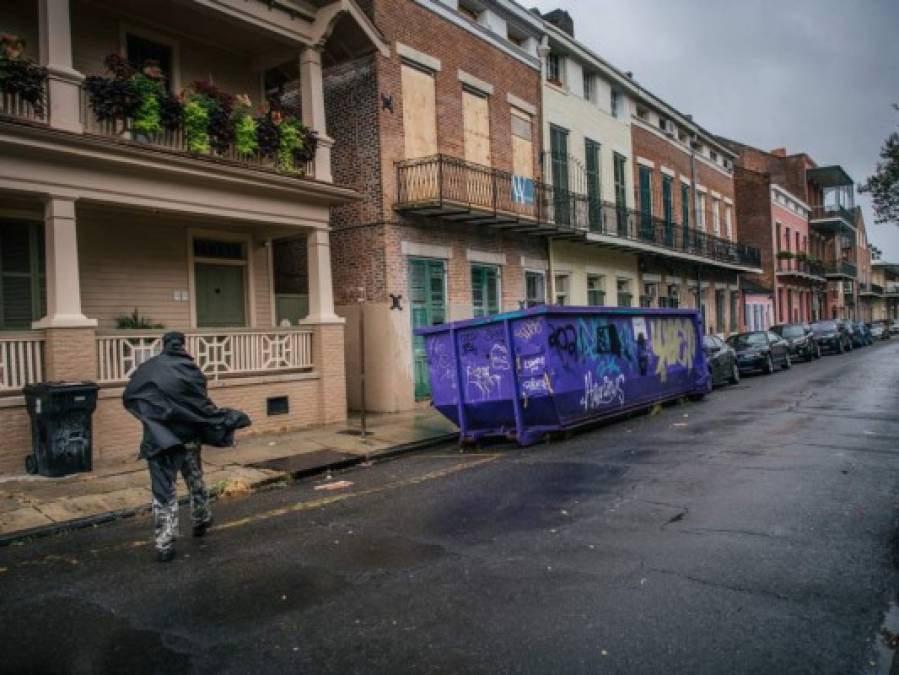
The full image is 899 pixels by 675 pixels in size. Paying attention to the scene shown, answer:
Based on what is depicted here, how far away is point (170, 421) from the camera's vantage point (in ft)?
19.0

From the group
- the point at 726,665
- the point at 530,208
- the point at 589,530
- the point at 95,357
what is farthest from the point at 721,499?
the point at 530,208

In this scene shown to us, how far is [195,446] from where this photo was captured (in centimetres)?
627

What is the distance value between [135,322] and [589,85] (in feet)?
56.7

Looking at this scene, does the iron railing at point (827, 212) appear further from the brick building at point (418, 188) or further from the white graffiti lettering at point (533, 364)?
the white graffiti lettering at point (533, 364)

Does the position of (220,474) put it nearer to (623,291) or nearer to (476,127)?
(476,127)

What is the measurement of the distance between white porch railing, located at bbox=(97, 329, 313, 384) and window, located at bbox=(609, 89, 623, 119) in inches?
641

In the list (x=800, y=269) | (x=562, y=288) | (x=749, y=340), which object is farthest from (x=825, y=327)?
(x=562, y=288)

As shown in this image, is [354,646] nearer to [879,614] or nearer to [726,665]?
[726,665]

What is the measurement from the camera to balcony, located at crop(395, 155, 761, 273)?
49.8 feet

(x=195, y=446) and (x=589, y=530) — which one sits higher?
(x=195, y=446)

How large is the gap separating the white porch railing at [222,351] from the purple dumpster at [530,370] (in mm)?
2917

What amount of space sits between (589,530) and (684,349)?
1038 centimetres

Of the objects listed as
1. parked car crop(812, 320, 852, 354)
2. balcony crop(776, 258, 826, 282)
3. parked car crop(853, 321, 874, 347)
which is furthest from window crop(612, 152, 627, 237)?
parked car crop(853, 321, 874, 347)

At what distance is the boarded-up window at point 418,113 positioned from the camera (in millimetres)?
15539
